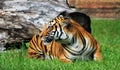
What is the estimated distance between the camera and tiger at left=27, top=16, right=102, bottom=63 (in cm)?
806

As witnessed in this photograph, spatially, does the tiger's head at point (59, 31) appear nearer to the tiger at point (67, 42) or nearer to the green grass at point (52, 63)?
the tiger at point (67, 42)

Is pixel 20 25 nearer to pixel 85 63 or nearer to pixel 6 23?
pixel 6 23

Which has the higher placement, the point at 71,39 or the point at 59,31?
the point at 59,31

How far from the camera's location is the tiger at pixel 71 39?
805cm

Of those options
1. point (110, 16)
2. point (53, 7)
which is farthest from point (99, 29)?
point (53, 7)

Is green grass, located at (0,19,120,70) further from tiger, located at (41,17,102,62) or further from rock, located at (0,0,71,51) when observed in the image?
rock, located at (0,0,71,51)

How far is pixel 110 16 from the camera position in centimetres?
1697

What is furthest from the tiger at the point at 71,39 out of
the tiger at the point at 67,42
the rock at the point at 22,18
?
the rock at the point at 22,18

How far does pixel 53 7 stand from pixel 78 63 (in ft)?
6.15

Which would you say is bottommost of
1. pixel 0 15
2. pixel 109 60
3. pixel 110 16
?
pixel 110 16

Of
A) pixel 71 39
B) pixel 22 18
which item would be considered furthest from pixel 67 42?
pixel 22 18

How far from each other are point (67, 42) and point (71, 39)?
8 cm

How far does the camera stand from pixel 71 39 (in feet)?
26.8

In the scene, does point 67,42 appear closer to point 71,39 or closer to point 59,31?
point 71,39
